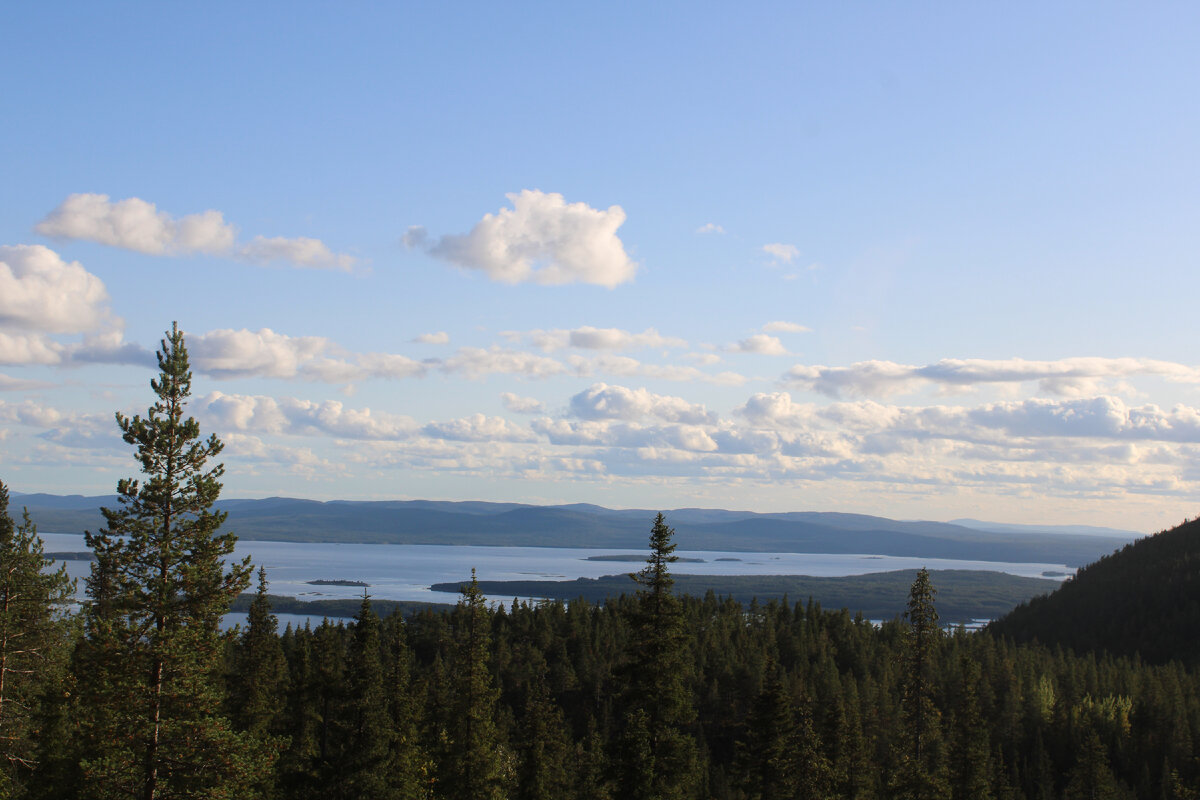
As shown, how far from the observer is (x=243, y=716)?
50.1 metres

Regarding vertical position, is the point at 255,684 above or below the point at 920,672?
below

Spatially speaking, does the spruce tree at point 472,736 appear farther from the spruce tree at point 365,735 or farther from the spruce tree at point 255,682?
the spruce tree at point 255,682

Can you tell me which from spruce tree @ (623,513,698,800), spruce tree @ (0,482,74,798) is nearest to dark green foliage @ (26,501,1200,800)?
spruce tree @ (623,513,698,800)

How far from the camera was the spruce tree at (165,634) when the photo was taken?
82.4 feet

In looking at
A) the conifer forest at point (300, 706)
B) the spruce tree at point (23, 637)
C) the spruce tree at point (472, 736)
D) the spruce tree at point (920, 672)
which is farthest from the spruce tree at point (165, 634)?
the spruce tree at point (920, 672)

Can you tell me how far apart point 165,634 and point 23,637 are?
1491 cm

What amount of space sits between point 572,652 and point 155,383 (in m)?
117

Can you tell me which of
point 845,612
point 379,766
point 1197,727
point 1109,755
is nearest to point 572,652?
point 845,612

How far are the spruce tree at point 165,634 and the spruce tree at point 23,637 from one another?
10386mm

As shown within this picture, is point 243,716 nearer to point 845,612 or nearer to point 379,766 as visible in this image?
point 379,766

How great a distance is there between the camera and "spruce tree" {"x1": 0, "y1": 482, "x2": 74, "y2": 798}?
114 ft

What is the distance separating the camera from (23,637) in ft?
118

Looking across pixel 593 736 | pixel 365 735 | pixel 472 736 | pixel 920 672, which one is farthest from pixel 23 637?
pixel 593 736

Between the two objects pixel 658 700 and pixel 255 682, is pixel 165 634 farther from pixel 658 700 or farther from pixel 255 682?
pixel 255 682
